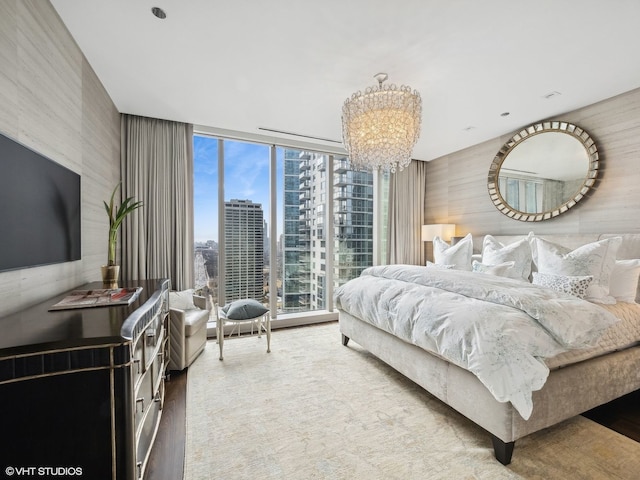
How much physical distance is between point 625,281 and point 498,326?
168 centimetres

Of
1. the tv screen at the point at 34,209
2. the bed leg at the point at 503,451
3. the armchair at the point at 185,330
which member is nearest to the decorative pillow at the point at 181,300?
the armchair at the point at 185,330

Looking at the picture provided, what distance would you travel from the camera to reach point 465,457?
5.47 feet

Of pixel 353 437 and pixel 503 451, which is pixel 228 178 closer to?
pixel 353 437

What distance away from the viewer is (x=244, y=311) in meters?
3.03

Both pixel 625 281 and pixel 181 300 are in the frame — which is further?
pixel 181 300

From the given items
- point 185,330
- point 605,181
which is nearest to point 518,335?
point 605,181

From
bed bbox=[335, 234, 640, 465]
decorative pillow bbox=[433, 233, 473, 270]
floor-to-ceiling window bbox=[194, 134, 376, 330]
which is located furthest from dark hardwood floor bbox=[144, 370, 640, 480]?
decorative pillow bbox=[433, 233, 473, 270]

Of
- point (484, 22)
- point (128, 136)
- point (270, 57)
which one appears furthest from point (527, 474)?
point (128, 136)

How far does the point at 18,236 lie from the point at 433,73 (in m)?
2.99

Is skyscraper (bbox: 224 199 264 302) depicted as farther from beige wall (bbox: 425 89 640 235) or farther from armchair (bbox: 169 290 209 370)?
beige wall (bbox: 425 89 640 235)

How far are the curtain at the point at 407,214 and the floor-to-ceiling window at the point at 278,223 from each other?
1.14ft

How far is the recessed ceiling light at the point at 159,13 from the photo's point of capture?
1.79 meters

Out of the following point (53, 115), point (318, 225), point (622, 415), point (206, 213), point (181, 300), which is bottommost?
point (622, 415)

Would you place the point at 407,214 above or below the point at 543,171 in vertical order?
below
